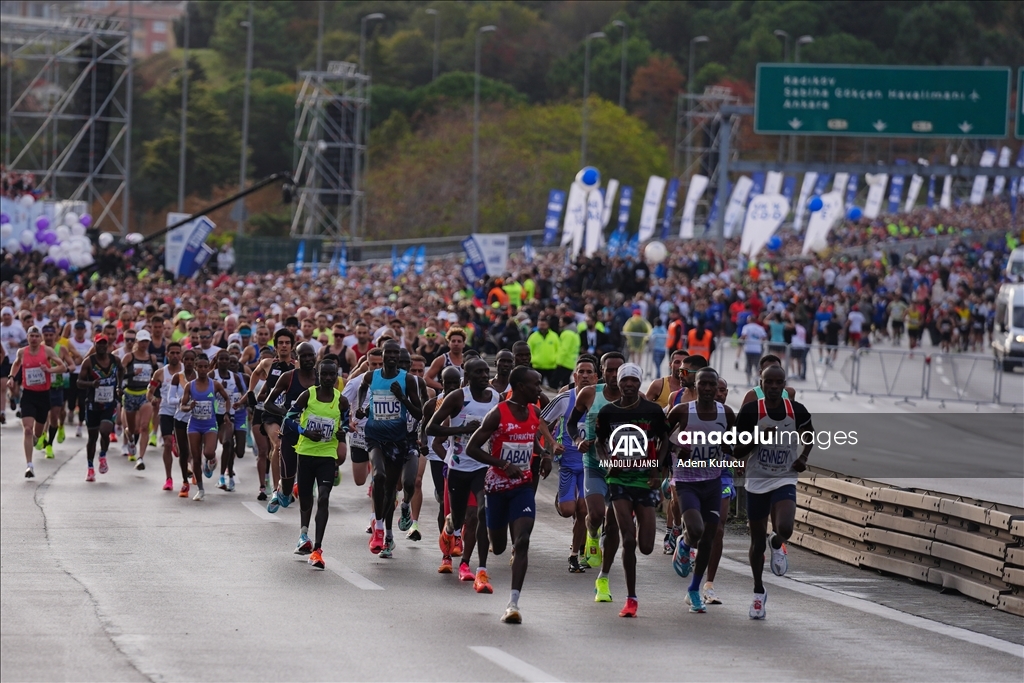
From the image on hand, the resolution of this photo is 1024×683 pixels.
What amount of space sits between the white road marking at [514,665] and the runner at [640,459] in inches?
56.8

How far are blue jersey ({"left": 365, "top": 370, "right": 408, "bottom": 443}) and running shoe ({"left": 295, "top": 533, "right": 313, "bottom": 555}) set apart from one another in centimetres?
106

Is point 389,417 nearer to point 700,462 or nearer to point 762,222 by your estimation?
point 700,462

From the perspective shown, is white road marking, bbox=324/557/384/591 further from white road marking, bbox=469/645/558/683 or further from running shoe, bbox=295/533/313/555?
white road marking, bbox=469/645/558/683

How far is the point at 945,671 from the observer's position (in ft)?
33.8

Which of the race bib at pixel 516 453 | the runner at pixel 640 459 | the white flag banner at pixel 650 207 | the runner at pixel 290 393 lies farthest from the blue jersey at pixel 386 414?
the white flag banner at pixel 650 207

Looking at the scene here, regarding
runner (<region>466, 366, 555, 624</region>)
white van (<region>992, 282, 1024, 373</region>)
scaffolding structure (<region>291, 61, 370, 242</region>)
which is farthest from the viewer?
scaffolding structure (<region>291, 61, 370, 242</region>)

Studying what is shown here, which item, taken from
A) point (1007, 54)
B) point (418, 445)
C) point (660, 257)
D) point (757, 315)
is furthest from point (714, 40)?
point (418, 445)

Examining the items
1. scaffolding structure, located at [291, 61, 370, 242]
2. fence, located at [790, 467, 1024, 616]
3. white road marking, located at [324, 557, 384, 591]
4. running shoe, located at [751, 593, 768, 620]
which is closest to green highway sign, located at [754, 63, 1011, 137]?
scaffolding structure, located at [291, 61, 370, 242]

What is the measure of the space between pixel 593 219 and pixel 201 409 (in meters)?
30.1

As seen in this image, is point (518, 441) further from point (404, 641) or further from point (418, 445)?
point (418, 445)

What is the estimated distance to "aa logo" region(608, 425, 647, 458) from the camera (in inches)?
454

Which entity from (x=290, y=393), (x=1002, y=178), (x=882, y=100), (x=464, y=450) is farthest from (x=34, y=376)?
(x=1002, y=178)

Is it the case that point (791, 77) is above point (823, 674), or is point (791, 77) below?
above

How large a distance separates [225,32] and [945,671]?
11712cm
